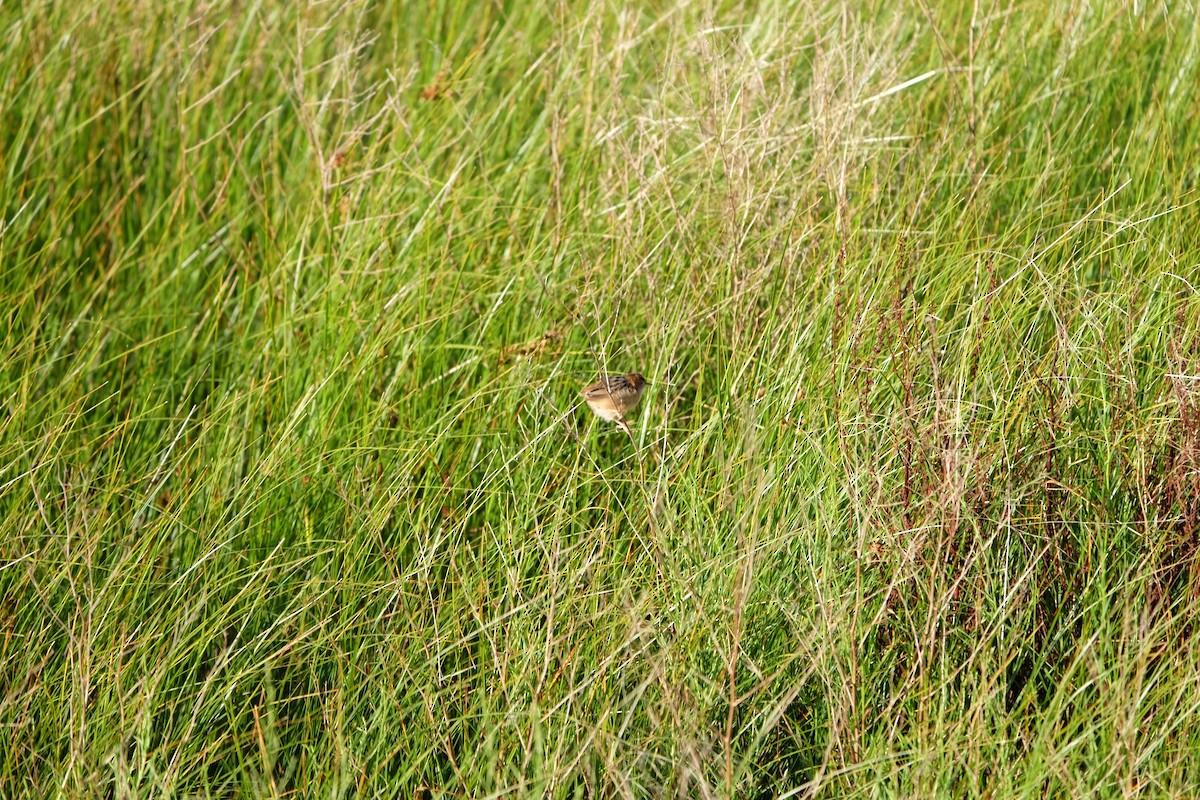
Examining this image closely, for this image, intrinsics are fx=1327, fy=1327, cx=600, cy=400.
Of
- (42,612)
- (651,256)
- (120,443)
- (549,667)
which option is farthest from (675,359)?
(42,612)

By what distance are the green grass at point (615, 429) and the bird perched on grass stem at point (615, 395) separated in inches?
2.4

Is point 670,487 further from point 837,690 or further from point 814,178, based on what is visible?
point 814,178

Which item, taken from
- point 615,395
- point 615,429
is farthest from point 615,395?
point 615,429

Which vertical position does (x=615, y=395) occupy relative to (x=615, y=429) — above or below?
above

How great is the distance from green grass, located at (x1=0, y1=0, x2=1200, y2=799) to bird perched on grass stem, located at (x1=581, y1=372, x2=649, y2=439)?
61 mm

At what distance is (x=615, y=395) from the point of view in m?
2.82

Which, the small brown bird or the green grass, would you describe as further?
the small brown bird

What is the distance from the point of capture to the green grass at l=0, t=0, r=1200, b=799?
2305 mm

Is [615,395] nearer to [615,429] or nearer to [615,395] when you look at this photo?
[615,395]

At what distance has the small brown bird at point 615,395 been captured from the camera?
2.83 m

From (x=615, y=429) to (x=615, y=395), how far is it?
0.17 meters

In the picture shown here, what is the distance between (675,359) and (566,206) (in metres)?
0.59

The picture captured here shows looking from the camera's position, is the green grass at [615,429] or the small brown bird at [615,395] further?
the small brown bird at [615,395]

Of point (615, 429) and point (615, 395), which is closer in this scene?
point (615, 395)
